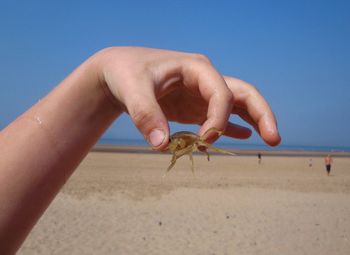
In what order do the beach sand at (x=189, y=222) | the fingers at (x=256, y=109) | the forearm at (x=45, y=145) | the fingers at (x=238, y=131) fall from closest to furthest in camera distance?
the fingers at (x=256, y=109) < the forearm at (x=45, y=145) < the fingers at (x=238, y=131) < the beach sand at (x=189, y=222)

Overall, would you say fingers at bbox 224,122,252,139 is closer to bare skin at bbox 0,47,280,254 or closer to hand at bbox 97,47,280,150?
bare skin at bbox 0,47,280,254

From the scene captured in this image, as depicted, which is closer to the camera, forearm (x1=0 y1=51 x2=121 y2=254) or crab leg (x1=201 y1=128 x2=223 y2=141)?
crab leg (x1=201 y1=128 x2=223 y2=141)

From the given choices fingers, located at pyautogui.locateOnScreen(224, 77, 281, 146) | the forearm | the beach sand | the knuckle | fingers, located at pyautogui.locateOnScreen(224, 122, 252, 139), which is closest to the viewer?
the knuckle

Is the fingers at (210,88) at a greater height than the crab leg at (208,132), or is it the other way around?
the fingers at (210,88)

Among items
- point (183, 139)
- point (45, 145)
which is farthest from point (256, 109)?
point (45, 145)

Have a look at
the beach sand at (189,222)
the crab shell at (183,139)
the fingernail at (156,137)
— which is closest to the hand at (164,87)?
the fingernail at (156,137)

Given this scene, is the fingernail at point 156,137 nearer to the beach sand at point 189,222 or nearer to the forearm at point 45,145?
the forearm at point 45,145

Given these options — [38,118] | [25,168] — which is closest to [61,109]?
[38,118]

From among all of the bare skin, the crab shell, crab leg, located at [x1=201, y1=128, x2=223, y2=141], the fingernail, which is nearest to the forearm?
the bare skin
